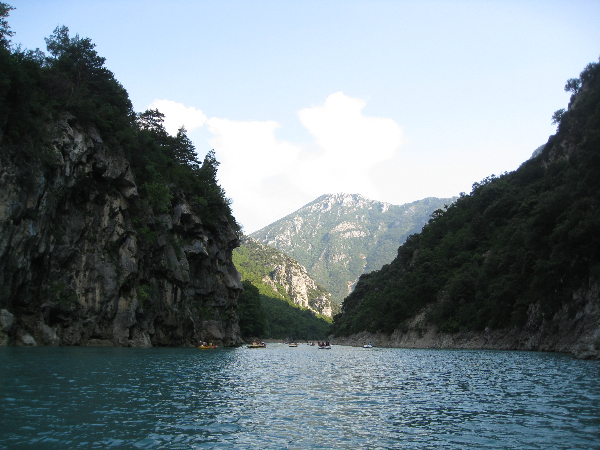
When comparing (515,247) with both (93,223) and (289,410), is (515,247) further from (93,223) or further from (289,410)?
(289,410)

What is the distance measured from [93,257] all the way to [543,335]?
5448 centimetres

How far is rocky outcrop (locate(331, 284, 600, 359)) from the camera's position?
41156 mm

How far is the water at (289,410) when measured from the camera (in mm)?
12820

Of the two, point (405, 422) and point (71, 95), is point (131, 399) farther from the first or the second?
point (71, 95)

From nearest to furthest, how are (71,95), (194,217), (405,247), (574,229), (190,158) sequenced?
1. (574,229)
2. (71,95)
3. (194,217)
4. (190,158)
5. (405,247)

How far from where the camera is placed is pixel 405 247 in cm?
13212

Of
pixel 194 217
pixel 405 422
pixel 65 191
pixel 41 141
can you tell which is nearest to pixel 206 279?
pixel 194 217

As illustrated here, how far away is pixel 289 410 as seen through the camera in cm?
1759

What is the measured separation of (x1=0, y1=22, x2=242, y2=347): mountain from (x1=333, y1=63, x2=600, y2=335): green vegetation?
42.2 meters

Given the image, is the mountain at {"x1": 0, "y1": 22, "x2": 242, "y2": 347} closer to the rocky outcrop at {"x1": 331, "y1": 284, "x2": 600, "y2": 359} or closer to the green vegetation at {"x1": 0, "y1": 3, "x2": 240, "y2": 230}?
the green vegetation at {"x1": 0, "y1": 3, "x2": 240, "y2": 230}

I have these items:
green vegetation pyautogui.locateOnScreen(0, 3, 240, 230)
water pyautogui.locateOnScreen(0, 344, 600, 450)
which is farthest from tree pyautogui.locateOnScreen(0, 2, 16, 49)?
water pyautogui.locateOnScreen(0, 344, 600, 450)

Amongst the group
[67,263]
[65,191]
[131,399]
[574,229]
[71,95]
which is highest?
[71,95]

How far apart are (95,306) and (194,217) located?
86.5 feet

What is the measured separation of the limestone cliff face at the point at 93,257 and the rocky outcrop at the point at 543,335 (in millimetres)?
41001
